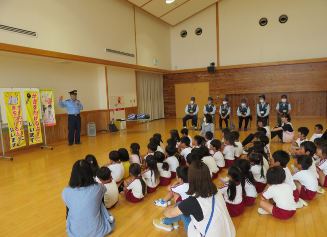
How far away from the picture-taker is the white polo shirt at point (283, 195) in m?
2.34

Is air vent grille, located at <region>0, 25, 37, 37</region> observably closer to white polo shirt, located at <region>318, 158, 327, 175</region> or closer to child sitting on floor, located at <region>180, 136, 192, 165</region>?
child sitting on floor, located at <region>180, 136, 192, 165</region>

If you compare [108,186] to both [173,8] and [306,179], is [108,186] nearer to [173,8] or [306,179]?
[306,179]

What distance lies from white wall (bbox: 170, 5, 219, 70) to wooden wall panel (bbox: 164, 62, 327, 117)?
0.75 m

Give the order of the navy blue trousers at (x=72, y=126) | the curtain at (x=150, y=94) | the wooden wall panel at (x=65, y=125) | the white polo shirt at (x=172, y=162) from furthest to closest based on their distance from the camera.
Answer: the curtain at (x=150, y=94) → the wooden wall panel at (x=65, y=125) → the navy blue trousers at (x=72, y=126) → the white polo shirt at (x=172, y=162)

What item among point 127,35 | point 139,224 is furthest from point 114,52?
point 139,224

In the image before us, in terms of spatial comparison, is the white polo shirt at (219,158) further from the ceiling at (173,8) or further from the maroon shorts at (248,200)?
the ceiling at (173,8)

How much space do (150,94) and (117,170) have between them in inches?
347

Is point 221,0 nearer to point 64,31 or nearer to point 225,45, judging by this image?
point 225,45

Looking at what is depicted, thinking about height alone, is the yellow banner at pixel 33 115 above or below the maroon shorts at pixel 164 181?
above

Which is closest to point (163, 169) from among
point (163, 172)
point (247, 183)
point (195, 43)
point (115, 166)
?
point (163, 172)

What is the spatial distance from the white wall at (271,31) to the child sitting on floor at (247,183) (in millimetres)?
9365

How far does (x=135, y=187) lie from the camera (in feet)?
9.48

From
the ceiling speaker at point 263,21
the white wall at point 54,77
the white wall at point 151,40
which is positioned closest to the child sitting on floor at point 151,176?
the white wall at point 54,77

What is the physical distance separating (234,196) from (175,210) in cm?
87
